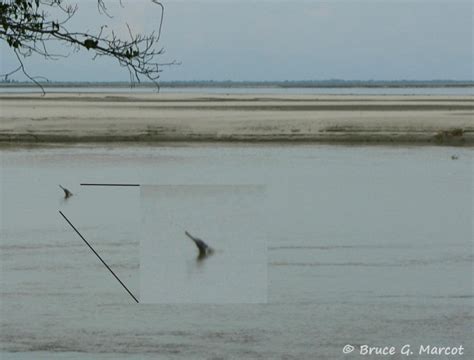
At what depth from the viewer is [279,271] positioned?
1328 cm

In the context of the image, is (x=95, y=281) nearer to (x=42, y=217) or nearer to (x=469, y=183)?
(x=42, y=217)

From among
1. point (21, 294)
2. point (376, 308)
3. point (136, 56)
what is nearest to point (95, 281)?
point (21, 294)

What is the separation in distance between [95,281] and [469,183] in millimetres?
11889

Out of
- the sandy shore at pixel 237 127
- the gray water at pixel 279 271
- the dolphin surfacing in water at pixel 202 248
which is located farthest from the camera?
the sandy shore at pixel 237 127
